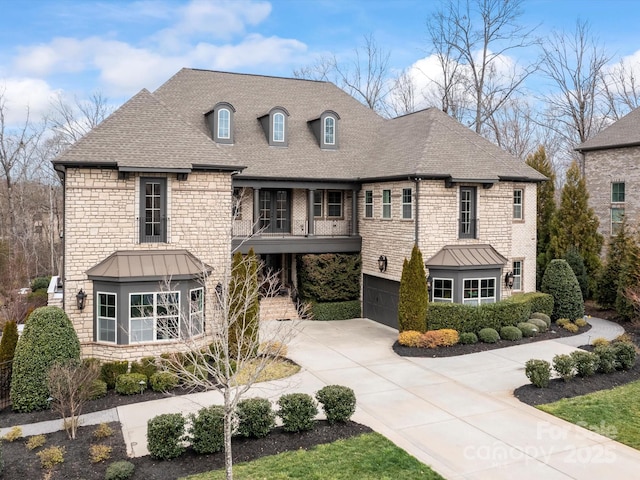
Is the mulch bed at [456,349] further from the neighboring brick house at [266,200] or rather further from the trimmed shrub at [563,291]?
the trimmed shrub at [563,291]

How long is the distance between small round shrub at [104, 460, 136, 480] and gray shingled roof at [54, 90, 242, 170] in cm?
893

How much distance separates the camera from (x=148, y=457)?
30.7ft

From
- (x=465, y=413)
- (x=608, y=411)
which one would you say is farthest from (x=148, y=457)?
(x=608, y=411)

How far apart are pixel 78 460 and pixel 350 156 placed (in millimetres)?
17449

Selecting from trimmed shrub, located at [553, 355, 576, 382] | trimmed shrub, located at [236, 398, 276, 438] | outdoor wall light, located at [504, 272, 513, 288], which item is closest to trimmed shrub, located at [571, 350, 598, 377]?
trimmed shrub, located at [553, 355, 576, 382]

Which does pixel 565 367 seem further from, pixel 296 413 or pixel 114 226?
pixel 114 226

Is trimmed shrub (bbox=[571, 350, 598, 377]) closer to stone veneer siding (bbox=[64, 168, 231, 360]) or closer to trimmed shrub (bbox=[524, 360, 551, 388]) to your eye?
trimmed shrub (bbox=[524, 360, 551, 388])

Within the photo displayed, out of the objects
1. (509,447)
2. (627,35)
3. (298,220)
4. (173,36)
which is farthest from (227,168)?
(627,35)

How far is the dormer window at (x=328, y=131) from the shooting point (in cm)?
2389

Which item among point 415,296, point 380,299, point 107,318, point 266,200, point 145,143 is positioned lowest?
point 380,299

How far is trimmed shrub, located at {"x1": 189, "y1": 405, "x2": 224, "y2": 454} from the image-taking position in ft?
30.6

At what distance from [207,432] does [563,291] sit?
16.5m

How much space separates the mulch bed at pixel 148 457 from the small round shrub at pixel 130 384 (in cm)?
222

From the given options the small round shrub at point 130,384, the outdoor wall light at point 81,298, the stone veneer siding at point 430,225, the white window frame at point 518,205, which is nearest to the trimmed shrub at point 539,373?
the stone veneer siding at point 430,225
